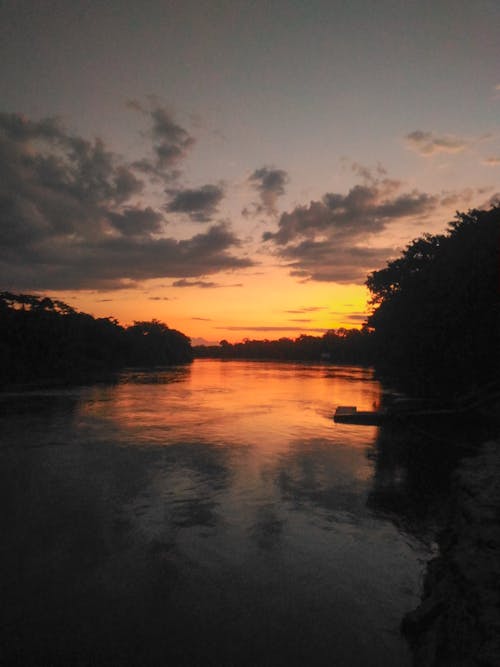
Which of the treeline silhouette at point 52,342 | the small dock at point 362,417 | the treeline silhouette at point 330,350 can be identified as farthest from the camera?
the treeline silhouette at point 330,350

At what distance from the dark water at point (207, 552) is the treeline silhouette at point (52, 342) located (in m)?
36.1

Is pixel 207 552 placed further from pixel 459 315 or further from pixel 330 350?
pixel 330 350

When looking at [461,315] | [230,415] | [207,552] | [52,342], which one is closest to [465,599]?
[207,552]

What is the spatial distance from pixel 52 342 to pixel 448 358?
51.2 meters

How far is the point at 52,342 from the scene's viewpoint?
60.7 metres

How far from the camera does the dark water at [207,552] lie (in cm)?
742

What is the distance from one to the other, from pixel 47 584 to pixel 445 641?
737 centimetres

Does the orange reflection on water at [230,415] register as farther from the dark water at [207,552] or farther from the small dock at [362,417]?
the dark water at [207,552]

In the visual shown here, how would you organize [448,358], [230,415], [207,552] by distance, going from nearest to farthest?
[207,552]
[448,358]
[230,415]

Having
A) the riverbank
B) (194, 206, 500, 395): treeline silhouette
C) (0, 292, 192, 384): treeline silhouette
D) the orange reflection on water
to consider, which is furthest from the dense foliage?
(0, 292, 192, 384): treeline silhouette

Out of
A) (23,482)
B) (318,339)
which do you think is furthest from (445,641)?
(318,339)

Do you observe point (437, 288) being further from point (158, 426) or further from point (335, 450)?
point (158, 426)

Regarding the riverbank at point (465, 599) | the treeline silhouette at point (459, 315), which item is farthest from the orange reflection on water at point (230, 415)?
the riverbank at point (465, 599)

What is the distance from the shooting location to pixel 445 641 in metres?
6.47
